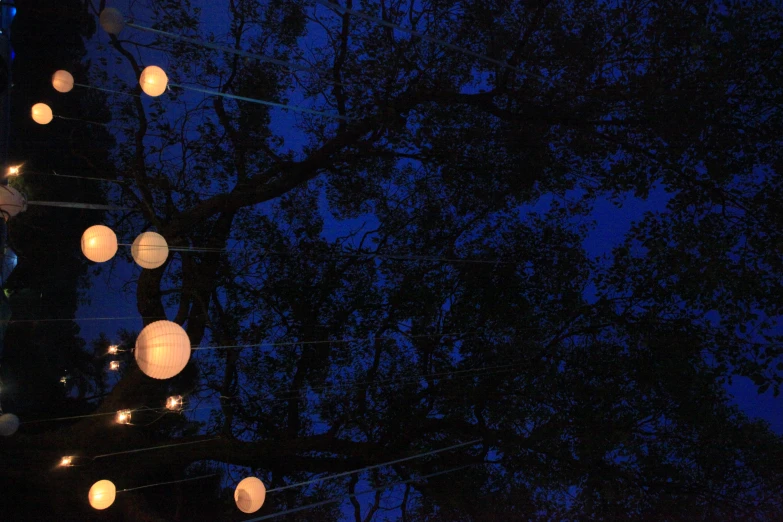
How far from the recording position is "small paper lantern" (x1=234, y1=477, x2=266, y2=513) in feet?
11.1

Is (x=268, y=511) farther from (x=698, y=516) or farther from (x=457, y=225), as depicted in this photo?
(x=698, y=516)

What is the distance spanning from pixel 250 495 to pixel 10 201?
8.57 feet

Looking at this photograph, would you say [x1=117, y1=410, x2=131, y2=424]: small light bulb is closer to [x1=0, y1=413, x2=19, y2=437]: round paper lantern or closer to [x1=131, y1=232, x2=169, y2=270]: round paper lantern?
[x1=0, y1=413, x2=19, y2=437]: round paper lantern

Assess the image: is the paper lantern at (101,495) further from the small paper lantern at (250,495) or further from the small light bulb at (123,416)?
the small paper lantern at (250,495)

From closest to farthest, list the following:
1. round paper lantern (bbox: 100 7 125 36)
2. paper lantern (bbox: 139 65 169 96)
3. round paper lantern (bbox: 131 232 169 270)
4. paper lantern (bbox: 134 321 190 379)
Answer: paper lantern (bbox: 134 321 190 379), round paper lantern (bbox: 100 7 125 36), round paper lantern (bbox: 131 232 169 270), paper lantern (bbox: 139 65 169 96)

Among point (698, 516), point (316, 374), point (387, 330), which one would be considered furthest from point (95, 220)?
point (698, 516)

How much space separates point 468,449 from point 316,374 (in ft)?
5.58

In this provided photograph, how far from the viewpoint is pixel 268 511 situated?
16.2 ft

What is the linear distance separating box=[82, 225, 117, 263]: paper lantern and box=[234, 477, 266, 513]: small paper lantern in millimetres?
1735

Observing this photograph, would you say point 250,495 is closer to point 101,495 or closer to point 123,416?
point 101,495

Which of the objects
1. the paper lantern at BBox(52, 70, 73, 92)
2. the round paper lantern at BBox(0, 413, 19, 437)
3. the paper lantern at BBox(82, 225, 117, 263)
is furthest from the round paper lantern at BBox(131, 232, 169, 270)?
the round paper lantern at BBox(0, 413, 19, 437)

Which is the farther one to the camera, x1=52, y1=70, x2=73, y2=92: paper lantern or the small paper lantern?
x1=52, y1=70, x2=73, y2=92: paper lantern

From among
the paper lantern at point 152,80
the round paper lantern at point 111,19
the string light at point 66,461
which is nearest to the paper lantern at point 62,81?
the paper lantern at point 152,80

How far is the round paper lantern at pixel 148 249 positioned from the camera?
11.8 feet
